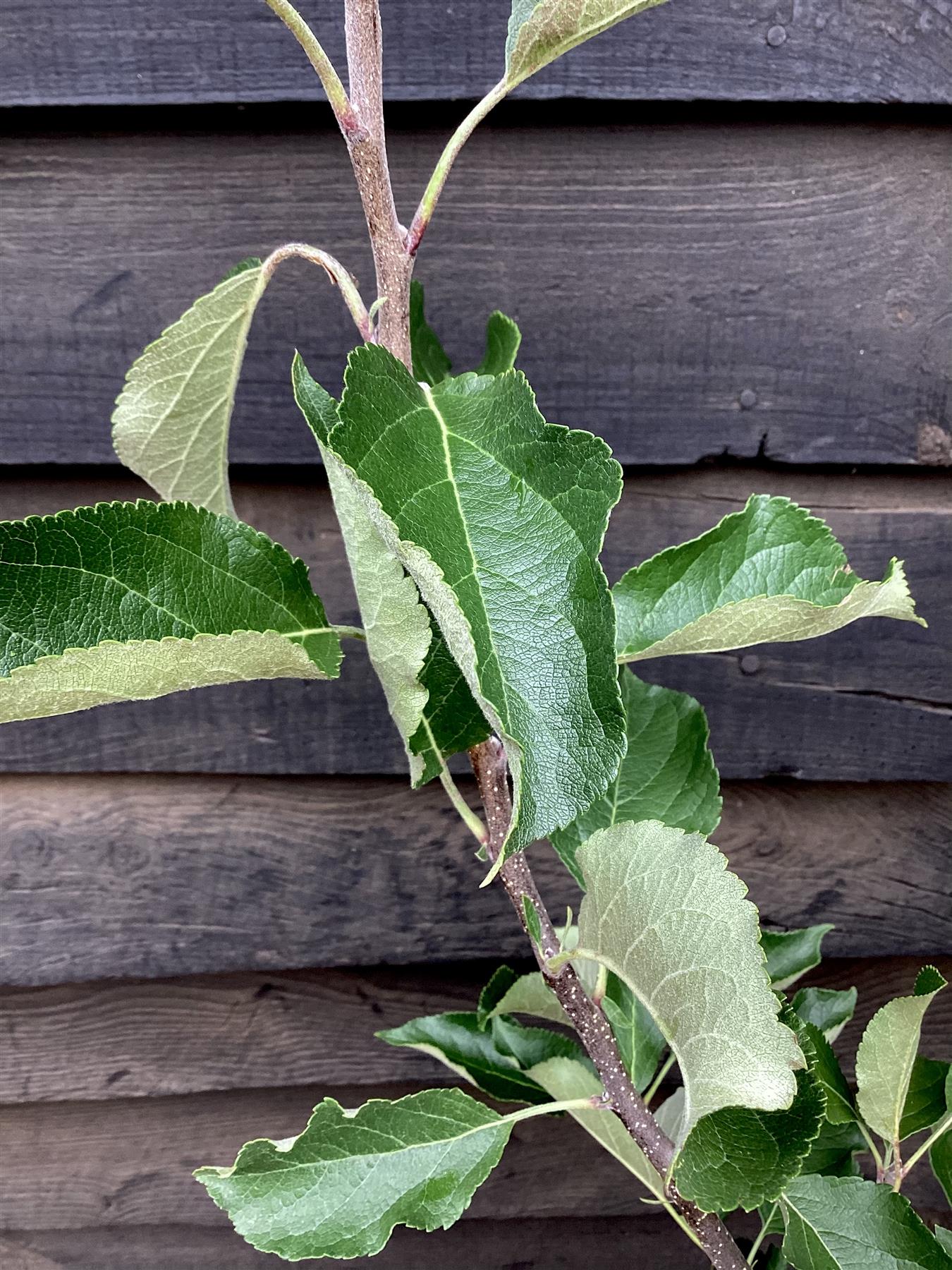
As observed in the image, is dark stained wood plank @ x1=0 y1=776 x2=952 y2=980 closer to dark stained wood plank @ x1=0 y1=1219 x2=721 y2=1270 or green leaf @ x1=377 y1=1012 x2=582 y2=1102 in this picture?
green leaf @ x1=377 y1=1012 x2=582 y2=1102

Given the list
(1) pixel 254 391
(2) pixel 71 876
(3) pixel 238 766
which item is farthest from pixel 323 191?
(2) pixel 71 876

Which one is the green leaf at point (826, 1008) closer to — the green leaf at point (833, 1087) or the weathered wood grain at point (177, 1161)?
the green leaf at point (833, 1087)

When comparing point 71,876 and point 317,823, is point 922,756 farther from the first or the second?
point 71,876

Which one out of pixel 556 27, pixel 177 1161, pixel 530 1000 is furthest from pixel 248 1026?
pixel 556 27

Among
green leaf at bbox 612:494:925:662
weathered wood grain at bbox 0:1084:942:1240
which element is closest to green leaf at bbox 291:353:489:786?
green leaf at bbox 612:494:925:662

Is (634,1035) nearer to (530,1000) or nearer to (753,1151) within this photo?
(530,1000)
